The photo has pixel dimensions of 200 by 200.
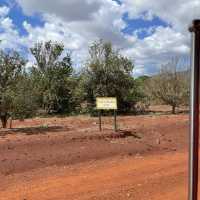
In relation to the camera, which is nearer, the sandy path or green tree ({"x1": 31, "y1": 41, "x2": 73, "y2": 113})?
the sandy path

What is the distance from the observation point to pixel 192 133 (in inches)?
93.2

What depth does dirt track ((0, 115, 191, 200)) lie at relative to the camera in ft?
26.1

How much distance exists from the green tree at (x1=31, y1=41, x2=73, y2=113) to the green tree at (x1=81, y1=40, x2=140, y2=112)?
3.78m

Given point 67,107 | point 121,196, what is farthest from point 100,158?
point 67,107

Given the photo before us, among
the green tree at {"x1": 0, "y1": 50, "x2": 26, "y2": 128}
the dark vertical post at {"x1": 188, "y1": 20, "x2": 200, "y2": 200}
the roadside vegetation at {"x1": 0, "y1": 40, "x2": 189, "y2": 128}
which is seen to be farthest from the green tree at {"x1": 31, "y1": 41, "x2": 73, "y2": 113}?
the dark vertical post at {"x1": 188, "y1": 20, "x2": 200, "y2": 200}

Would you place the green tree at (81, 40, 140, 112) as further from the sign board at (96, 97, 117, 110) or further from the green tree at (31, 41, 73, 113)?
the sign board at (96, 97, 117, 110)

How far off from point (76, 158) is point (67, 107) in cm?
2172

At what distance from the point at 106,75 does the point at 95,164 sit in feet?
55.6

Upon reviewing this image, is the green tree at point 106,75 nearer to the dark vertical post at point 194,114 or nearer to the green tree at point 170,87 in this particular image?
the green tree at point 170,87

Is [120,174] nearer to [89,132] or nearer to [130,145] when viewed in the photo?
[130,145]

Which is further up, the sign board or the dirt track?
the sign board

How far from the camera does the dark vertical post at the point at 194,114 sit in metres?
2.33

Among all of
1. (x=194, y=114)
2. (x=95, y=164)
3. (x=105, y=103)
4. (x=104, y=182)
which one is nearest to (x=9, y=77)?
(x=105, y=103)

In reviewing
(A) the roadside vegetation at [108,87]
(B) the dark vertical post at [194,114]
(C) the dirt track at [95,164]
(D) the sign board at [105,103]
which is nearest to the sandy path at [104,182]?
(C) the dirt track at [95,164]
